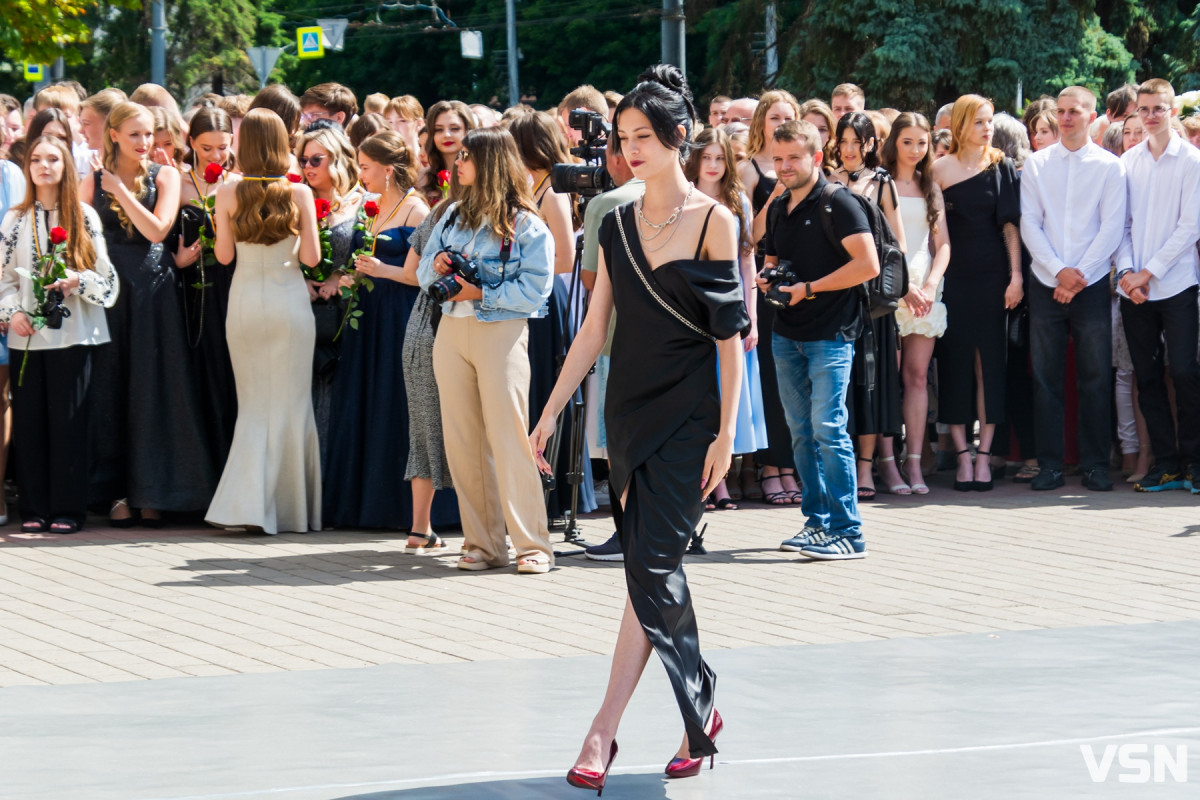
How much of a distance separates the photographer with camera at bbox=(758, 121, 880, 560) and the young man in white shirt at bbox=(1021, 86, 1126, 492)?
2285 millimetres

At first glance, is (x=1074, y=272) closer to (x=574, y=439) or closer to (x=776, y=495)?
(x=776, y=495)

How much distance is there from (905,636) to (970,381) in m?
4.10

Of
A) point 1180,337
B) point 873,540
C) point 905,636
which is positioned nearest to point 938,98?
point 1180,337

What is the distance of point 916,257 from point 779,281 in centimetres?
202

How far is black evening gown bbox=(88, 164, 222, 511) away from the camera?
9.29m

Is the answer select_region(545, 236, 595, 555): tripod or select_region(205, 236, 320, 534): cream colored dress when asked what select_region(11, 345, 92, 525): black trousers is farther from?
select_region(545, 236, 595, 555): tripod

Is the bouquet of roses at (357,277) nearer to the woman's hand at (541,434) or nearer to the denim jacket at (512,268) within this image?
the denim jacket at (512,268)

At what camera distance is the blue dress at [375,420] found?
30.0 ft

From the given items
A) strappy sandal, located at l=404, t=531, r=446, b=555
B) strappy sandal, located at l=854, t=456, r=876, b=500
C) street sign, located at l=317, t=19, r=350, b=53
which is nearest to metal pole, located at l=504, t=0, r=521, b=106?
street sign, located at l=317, t=19, r=350, b=53

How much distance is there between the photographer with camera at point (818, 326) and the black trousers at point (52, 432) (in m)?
3.65

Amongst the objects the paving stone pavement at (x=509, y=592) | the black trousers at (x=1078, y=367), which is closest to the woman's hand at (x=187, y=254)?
the paving stone pavement at (x=509, y=592)

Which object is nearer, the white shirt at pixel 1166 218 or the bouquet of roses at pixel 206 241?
the bouquet of roses at pixel 206 241

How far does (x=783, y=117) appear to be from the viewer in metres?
9.93

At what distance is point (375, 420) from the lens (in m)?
9.20
